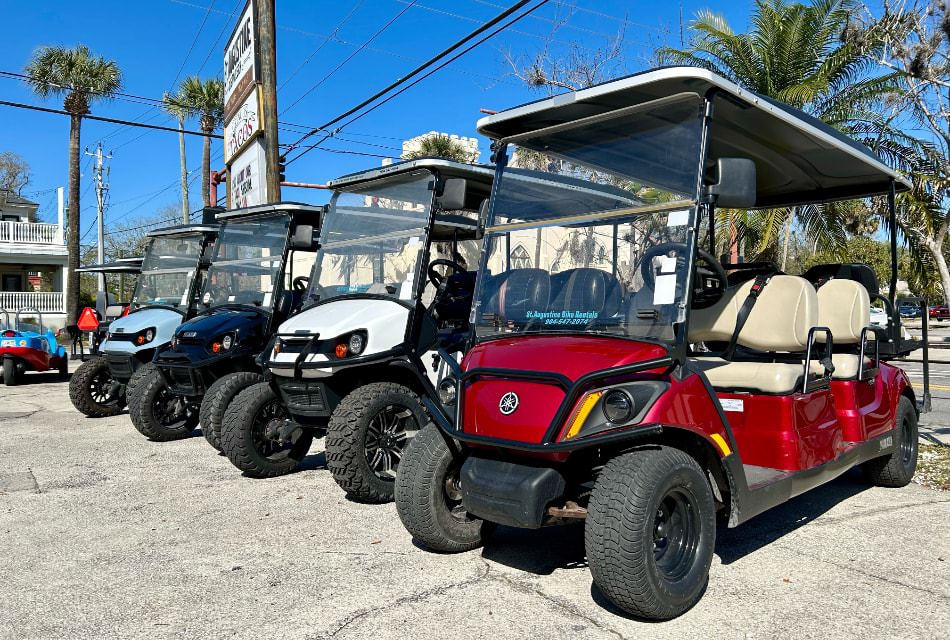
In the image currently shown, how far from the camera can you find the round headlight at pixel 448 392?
4.25m

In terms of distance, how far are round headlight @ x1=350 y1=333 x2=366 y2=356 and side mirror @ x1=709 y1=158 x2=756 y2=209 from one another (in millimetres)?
3072

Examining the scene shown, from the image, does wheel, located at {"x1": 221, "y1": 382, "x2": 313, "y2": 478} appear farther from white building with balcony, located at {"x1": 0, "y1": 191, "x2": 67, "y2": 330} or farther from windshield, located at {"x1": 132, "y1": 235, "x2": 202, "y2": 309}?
white building with balcony, located at {"x1": 0, "y1": 191, "x2": 67, "y2": 330}

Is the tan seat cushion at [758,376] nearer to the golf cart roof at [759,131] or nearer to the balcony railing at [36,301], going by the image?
the golf cart roof at [759,131]

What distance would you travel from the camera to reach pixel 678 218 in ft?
13.4

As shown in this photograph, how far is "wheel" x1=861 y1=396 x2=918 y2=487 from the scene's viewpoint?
603 cm

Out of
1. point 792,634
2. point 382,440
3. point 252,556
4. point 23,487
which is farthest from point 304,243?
point 792,634

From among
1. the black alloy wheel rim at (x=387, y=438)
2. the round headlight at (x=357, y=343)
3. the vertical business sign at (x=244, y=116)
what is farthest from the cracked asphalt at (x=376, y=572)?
the vertical business sign at (x=244, y=116)

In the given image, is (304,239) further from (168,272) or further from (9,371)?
(9,371)

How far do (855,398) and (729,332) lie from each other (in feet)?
3.01

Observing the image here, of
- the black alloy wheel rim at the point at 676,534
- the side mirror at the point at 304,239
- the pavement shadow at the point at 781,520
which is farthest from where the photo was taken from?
the side mirror at the point at 304,239

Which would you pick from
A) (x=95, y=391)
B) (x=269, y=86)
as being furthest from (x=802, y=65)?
(x=95, y=391)

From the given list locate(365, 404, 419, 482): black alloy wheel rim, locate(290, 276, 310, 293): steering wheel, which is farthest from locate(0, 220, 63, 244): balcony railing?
locate(365, 404, 419, 482): black alloy wheel rim

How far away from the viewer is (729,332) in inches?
217

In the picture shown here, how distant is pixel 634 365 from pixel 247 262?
5.81m
